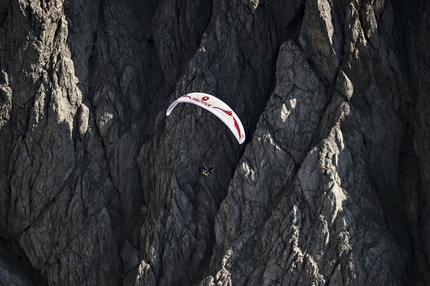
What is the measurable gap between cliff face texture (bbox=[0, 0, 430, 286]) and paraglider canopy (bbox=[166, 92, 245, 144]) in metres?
1.58

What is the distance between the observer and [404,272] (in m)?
39.2

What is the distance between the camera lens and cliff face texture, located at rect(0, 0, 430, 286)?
39.3 m

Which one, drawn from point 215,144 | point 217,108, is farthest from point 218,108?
point 215,144

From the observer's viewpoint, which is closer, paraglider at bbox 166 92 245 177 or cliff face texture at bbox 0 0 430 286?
cliff face texture at bbox 0 0 430 286

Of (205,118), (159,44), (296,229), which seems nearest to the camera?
(296,229)

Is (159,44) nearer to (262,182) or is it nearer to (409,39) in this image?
(262,182)

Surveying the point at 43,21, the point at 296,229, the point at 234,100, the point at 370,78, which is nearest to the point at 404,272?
the point at 296,229

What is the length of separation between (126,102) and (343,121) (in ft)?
38.9

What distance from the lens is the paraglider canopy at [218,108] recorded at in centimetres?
3953

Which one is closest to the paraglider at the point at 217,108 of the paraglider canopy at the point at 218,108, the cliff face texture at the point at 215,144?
the paraglider canopy at the point at 218,108

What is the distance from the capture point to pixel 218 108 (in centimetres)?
3978

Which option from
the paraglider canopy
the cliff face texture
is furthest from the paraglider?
the cliff face texture

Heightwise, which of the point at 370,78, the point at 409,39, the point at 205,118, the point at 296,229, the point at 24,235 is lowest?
the point at 24,235

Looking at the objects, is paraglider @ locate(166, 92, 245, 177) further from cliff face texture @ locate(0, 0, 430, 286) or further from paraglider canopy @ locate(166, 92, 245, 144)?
cliff face texture @ locate(0, 0, 430, 286)
